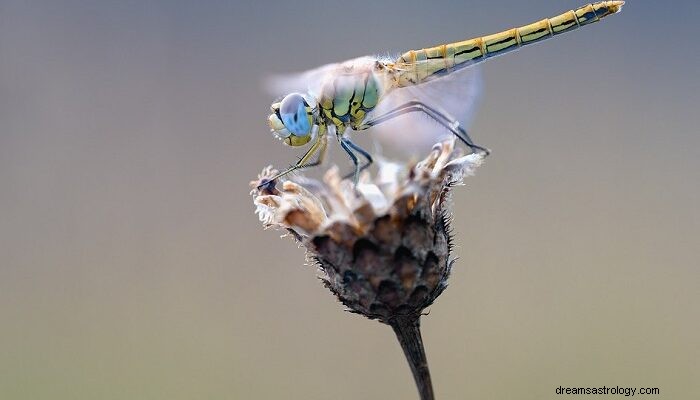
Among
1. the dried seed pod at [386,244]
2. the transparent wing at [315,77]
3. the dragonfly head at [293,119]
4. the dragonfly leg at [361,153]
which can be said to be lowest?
the dried seed pod at [386,244]

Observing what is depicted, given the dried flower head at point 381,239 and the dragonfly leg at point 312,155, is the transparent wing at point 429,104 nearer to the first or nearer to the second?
the dragonfly leg at point 312,155

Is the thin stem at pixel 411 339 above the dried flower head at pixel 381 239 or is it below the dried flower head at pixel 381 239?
below

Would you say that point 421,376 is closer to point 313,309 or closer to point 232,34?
point 313,309

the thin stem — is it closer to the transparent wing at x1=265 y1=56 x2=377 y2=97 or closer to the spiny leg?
the spiny leg

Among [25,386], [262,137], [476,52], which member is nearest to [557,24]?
[476,52]

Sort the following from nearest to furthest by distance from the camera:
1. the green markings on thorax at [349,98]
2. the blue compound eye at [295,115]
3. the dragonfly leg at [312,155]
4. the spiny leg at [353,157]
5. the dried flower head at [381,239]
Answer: the dried flower head at [381,239] → the spiny leg at [353,157] → the dragonfly leg at [312,155] → the blue compound eye at [295,115] → the green markings on thorax at [349,98]

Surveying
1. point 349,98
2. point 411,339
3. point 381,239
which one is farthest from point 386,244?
point 349,98

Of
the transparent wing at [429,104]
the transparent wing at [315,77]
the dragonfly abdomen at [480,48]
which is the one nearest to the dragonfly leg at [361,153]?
the transparent wing at [429,104]
